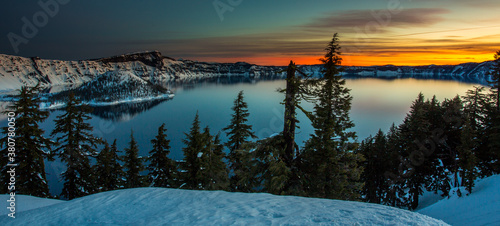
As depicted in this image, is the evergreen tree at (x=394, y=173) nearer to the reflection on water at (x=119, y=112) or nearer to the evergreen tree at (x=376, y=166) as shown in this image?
the evergreen tree at (x=376, y=166)

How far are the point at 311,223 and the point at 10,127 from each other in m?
17.7

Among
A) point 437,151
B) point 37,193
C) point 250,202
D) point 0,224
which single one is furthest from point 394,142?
point 37,193

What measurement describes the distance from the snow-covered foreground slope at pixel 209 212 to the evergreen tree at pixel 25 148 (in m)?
8.96

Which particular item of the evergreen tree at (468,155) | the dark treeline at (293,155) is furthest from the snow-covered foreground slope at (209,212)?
the evergreen tree at (468,155)

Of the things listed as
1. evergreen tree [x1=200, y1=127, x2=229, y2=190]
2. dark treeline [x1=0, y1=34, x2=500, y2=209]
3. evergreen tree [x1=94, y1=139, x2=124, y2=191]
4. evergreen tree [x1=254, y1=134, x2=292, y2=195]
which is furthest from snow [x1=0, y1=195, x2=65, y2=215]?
evergreen tree [x1=94, y1=139, x2=124, y2=191]

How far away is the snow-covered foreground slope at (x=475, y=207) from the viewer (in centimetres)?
1320

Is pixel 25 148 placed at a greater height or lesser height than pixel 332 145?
lesser

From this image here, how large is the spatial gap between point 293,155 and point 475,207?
14.1m

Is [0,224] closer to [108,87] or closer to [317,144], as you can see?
[317,144]

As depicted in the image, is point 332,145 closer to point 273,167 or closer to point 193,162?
point 273,167

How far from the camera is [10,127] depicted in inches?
545

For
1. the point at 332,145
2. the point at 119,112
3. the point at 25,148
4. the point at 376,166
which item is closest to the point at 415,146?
the point at 376,166

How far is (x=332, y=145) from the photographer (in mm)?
14445

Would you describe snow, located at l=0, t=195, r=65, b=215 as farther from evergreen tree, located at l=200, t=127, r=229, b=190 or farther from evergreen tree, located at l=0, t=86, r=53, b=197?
evergreen tree, located at l=200, t=127, r=229, b=190
